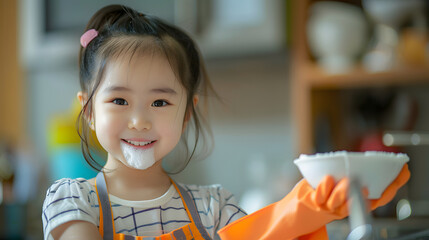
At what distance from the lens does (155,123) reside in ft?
1.55

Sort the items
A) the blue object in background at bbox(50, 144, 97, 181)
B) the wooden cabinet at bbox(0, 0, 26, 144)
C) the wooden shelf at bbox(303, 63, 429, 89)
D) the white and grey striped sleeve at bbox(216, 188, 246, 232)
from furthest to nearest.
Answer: the wooden cabinet at bbox(0, 0, 26, 144) < the blue object in background at bbox(50, 144, 97, 181) < the wooden shelf at bbox(303, 63, 429, 89) < the white and grey striped sleeve at bbox(216, 188, 246, 232)

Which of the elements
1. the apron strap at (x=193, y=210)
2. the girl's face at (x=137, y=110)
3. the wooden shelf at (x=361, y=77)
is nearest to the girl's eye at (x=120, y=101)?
the girl's face at (x=137, y=110)

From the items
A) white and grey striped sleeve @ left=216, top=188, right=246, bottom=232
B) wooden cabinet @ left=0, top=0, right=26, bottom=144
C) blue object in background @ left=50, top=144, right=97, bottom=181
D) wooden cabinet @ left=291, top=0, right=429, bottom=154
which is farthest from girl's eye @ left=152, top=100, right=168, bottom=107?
wooden cabinet @ left=0, top=0, right=26, bottom=144

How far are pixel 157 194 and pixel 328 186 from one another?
0.17 meters

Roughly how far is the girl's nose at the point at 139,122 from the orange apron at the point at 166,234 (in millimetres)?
69

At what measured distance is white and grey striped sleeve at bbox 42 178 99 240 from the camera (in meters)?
0.44

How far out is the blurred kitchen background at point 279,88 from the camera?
1.25m

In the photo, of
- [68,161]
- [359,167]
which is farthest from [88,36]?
[68,161]

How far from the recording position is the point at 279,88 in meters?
1.54

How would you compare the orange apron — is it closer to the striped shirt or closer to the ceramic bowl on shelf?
the striped shirt

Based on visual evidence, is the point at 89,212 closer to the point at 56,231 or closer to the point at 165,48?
the point at 56,231

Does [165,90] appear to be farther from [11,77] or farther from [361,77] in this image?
[11,77]

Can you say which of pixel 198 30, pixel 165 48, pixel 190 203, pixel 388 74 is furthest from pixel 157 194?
pixel 198 30

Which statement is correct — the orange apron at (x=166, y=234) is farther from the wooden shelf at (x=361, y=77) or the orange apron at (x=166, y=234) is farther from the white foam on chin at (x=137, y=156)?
the wooden shelf at (x=361, y=77)
